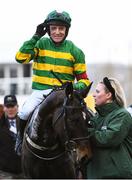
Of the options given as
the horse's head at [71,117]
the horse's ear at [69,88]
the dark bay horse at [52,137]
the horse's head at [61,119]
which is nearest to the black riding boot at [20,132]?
the dark bay horse at [52,137]

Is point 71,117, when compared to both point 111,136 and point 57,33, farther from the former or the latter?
point 57,33

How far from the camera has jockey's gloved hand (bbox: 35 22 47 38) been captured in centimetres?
770

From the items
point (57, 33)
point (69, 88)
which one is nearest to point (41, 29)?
point (57, 33)

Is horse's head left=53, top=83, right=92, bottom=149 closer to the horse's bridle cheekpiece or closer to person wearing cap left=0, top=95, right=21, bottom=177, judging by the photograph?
the horse's bridle cheekpiece

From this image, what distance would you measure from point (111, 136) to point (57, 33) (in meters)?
1.80

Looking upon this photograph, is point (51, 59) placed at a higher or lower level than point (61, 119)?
higher

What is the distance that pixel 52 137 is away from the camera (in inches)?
281

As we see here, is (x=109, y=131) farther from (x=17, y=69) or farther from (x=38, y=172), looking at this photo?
(x=17, y=69)

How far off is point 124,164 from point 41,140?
4.05 feet

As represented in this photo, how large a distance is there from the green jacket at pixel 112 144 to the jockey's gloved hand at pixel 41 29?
5.18 feet

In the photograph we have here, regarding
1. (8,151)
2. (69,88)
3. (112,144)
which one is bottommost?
(8,151)

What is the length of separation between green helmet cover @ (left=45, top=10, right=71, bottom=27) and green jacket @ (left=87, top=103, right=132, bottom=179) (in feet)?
4.92

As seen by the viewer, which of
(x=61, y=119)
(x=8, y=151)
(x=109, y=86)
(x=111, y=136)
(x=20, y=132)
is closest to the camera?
(x=111, y=136)

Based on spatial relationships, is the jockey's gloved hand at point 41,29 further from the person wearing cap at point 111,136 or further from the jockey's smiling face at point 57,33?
the person wearing cap at point 111,136
